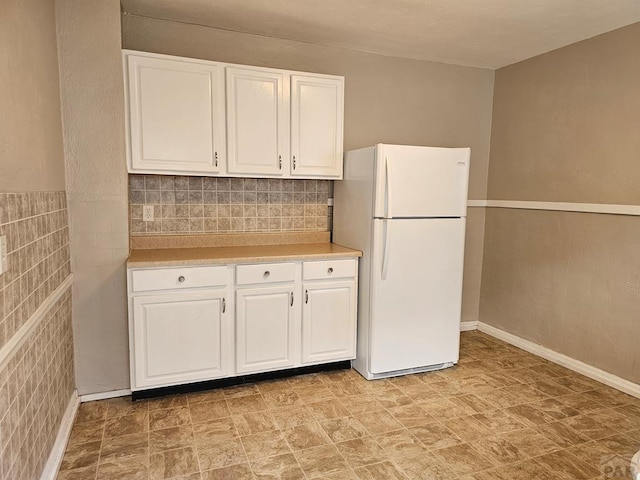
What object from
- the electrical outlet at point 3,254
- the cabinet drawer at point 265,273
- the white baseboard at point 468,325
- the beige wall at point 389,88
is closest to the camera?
the electrical outlet at point 3,254

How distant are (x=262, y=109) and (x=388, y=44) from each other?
46.7 inches

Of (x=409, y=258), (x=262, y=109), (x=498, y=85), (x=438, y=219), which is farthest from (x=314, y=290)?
(x=498, y=85)

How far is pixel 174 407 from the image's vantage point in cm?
253

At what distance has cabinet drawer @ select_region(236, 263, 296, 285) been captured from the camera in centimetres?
269

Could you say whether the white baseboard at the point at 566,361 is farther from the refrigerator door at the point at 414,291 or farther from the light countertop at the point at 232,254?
the light countertop at the point at 232,254

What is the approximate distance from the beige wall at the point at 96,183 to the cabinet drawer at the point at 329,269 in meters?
1.14

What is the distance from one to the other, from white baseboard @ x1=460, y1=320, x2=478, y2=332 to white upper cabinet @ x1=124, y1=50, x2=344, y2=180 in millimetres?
2011

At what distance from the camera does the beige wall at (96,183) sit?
93.3 inches

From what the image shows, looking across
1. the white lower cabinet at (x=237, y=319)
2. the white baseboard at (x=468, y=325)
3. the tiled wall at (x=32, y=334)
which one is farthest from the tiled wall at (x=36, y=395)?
the white baseboard at (x=468, y=325)

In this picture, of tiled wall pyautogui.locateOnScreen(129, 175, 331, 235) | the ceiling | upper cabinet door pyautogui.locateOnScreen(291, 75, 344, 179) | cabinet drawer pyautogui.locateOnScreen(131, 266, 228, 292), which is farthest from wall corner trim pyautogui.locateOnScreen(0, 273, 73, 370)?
the ceiling

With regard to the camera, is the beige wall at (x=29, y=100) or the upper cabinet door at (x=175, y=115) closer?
the beige wall at (x=29, y=100)

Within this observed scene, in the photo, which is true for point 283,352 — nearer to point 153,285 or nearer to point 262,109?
point 153,285

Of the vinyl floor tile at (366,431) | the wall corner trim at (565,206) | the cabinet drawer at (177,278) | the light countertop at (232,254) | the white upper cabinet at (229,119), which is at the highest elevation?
the white upper cabinet at (229,119)

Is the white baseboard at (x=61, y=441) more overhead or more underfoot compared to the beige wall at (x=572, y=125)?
more underfoot
